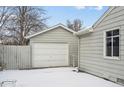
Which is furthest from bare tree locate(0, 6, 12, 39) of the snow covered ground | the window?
the window

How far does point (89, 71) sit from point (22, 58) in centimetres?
511

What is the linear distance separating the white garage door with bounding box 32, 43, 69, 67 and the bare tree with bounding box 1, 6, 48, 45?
5868 millimetres

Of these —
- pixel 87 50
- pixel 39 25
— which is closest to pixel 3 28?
pixel 39 25

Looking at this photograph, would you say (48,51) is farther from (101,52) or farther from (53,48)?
(101,52)

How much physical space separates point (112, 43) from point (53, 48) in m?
6.45

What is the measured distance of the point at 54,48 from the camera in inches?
539

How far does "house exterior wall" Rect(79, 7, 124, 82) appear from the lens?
7.17 meters

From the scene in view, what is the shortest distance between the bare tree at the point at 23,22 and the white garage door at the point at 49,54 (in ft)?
19.3

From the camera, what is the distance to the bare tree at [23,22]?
63.4ft

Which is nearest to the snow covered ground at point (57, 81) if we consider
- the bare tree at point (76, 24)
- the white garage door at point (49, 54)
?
the white garage door at point (49, 54)

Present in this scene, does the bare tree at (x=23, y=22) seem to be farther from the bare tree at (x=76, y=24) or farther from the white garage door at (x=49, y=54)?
the white garage door at (x=49, y=54)

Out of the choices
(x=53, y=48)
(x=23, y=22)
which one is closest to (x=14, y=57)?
(x=53, y=48)

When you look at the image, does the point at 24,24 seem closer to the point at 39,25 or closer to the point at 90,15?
the point at 39,25

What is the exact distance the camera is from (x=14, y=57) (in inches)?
501
